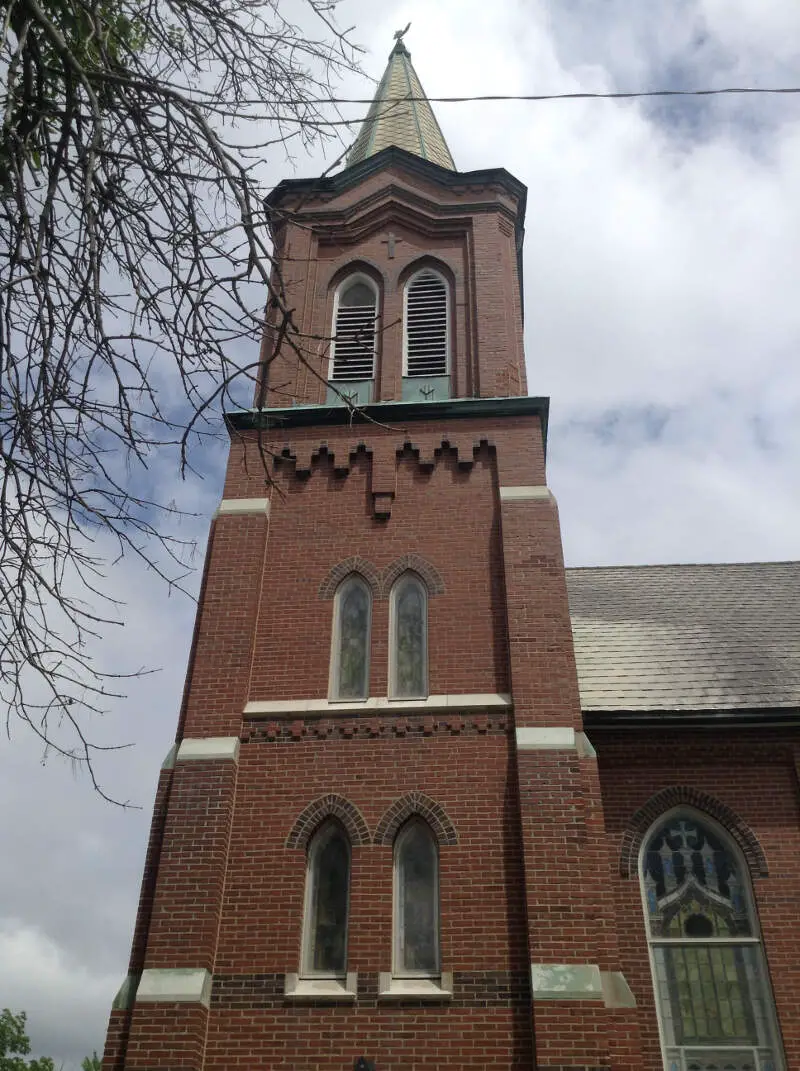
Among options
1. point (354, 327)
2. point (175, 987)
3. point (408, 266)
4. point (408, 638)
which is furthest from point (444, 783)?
point (408, 266)

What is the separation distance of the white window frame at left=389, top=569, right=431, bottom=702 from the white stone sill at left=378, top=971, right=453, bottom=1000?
2.76 m

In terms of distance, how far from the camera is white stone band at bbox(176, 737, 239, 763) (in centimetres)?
988

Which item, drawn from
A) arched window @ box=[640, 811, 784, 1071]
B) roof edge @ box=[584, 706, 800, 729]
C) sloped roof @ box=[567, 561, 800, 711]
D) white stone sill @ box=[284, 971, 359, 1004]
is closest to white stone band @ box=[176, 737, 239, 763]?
white stone sill @ box=[284, 971, 359, 1004]

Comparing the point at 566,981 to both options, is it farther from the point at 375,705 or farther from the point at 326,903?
the point at 375,705

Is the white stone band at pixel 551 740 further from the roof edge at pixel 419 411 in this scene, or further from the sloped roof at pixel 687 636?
the roof edge at pixel 419 411

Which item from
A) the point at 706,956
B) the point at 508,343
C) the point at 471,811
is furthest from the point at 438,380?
the point at 706,956

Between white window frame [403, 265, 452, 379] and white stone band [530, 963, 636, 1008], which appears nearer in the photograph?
white stone band [530, 963, 636, 1008]

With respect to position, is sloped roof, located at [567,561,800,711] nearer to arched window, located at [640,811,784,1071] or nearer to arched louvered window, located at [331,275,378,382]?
arched window, located at [640,811,784,1071]

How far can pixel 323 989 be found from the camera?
8.78m

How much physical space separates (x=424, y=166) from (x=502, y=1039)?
41.7 feet

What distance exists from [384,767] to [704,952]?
12.7ft

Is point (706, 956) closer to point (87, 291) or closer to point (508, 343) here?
point (508, 343)

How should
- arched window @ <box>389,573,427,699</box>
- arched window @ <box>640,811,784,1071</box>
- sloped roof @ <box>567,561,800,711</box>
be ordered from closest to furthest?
arched window @ <box>640,811,784,1071</box> < arched window @ <box>389,573,427,699</box> < sloped roof @ <box>567,561,800,711</box>

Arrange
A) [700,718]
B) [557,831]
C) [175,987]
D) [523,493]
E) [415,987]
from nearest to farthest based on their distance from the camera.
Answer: [175,987] < [415,987] < [557,831] < [700,718] < [523,493]
